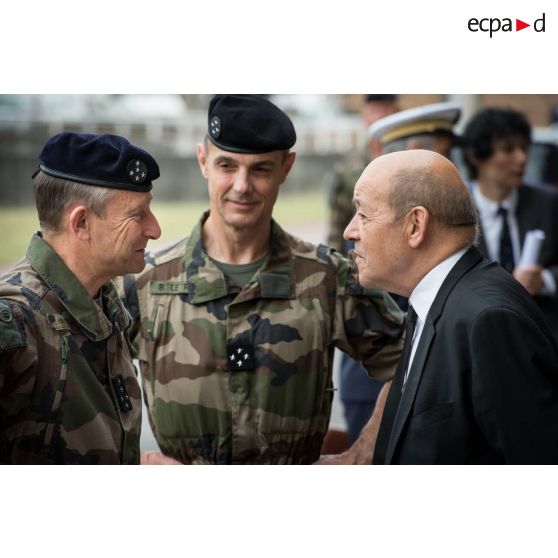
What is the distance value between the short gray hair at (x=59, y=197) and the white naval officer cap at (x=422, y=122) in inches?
81.2

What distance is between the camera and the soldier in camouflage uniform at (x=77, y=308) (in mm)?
2154

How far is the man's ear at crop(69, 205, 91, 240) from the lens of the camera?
234 cm

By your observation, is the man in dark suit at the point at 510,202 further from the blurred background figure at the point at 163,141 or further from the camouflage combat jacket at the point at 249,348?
the camouflage combat jacket at the point at 249,348

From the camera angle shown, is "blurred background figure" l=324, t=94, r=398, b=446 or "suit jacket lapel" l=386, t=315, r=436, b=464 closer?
"suit jacket lapel" l=386, t=315, r=436, b=464

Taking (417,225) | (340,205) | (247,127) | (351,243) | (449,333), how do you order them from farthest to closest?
(340,205) → (351,243) → (247,127) → (417,225) → (449,333)

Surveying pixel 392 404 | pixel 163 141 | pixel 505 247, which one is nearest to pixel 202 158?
pixel 392 404

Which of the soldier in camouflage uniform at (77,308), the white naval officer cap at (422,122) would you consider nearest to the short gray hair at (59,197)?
the soldier in camouflage uniform at (77,308)

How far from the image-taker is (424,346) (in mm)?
2201

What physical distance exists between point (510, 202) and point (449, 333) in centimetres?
235

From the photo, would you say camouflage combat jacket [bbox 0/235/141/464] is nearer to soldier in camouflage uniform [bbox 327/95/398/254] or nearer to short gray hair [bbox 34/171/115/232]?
short gray hair [bbox 34/171/115/232]

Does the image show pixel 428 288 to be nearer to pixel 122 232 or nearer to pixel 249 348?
pixel 249 348

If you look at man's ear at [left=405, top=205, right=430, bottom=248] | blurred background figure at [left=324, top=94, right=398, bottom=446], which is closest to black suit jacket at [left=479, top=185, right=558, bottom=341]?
blurred background figure at [left=324, top=94, right=398, bottom=446]

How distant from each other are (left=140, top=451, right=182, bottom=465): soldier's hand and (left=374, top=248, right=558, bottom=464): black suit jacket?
0.91 m

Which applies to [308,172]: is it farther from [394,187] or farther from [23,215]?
[394,187]
